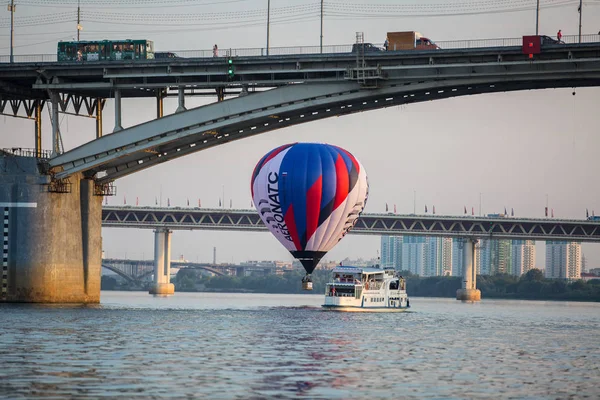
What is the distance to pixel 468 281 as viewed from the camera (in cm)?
18462

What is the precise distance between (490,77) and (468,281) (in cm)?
11590

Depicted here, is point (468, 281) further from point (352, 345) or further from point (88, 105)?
point (352, 345)

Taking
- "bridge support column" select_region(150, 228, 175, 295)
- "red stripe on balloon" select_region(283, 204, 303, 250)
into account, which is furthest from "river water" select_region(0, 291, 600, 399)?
"bridge support column" select_region(150, 228, 175, 295)

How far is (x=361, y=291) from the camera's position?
96.0 metres

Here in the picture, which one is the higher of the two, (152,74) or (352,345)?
(152,74)

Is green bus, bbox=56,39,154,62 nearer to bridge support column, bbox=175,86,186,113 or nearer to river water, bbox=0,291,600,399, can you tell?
bridge support column, bbox=175,86,186,113

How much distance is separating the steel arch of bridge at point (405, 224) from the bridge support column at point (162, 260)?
2.67m

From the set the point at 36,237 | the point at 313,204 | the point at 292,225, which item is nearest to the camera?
the point at 36,237

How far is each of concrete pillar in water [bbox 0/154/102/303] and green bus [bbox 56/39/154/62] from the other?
716 centimetres

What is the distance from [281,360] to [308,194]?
158 feet

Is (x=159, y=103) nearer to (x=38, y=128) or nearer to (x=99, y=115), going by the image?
(x=99, y=115)

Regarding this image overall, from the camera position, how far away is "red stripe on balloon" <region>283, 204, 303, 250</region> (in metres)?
92.8

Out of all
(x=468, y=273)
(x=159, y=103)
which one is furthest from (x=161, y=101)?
(x=468, y=273)

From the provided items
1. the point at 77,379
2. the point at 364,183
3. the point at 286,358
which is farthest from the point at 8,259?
the point at 77,379
